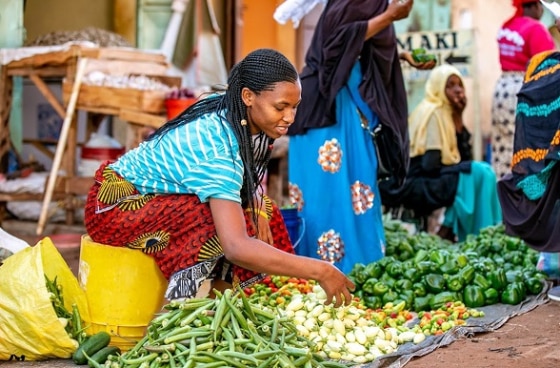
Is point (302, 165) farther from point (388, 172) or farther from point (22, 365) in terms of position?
point (22, 365)

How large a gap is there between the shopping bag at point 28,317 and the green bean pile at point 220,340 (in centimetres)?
38

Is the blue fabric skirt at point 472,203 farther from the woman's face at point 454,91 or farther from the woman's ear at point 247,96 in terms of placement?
the woman's ear at point 247,96

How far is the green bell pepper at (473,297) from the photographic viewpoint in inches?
192

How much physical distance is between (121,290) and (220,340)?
83cm

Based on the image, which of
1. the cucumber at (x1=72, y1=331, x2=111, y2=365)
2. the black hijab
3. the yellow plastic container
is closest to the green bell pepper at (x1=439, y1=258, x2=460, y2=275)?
the black hijab

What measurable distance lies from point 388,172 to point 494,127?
132 inches

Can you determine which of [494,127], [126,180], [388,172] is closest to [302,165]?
[388,172]

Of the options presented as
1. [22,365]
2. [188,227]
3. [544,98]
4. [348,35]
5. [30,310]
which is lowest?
[22,365]

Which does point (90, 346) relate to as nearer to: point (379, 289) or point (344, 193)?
point (379, 289)

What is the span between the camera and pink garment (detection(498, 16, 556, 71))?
8.48 m

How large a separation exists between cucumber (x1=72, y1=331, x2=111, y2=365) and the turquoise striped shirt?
66 cm

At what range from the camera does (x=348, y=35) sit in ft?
18.3

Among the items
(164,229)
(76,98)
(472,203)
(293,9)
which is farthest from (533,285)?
(76,98)

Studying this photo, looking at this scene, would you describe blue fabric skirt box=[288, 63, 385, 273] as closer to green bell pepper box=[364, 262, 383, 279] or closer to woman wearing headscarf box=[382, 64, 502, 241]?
green bell pepper box=[364, 262, 383, 279]
